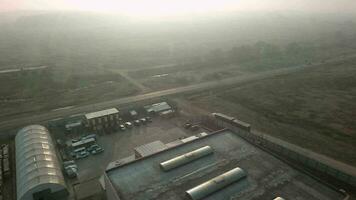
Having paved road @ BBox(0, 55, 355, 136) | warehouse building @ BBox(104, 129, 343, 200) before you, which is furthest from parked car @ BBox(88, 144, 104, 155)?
paved road @ BBox(0, 55, 355, 136)

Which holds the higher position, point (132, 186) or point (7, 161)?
point (132, 186)

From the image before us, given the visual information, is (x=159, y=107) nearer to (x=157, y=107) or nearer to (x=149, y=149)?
(x=157, y=107)

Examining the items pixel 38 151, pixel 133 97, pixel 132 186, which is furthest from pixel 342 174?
pixel 133 97

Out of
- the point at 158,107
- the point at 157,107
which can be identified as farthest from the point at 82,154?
the point at 158,107

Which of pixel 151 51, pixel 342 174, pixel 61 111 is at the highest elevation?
pixel 151 51

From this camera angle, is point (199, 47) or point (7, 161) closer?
point (7, 161)

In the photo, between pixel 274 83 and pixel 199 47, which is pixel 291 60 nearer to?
pixel 274 83

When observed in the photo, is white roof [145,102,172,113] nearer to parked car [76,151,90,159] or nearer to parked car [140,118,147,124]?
parked car [140,118,147,124]

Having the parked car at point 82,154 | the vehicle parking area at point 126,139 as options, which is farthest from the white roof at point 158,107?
the parked car at point 82,154

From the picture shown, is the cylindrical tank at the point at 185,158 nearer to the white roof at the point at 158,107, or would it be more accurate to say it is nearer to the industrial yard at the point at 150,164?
the industrial yard at the point at 150,164
